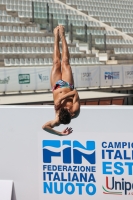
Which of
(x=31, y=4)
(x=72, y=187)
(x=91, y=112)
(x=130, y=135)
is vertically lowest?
(x=72, y=187)

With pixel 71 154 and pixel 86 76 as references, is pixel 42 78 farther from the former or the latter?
pixel 71 154

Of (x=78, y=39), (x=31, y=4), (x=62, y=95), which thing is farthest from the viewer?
(x=31, y=4)

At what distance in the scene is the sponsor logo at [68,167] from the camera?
5.01 m

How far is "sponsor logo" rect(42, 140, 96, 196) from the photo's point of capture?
501 cm

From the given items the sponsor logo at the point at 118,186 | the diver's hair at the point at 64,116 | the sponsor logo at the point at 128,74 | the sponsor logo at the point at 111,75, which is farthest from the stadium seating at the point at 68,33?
the sponsor logo at the point at 118,186

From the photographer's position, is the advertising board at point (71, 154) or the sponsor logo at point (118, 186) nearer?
the advertising board at point (71, 154)

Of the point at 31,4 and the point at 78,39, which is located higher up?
the point at 31,4

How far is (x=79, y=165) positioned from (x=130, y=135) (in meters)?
0.79

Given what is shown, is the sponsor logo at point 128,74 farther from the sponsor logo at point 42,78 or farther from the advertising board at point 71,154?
the advertising board at point 71,154

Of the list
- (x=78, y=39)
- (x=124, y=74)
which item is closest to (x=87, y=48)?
(x=78, y=39)

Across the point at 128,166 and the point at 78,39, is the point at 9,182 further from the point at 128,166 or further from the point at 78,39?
the point at 78,39

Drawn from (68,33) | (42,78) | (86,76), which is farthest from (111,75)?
(68,33)

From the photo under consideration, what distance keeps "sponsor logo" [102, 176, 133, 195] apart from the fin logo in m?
0.35

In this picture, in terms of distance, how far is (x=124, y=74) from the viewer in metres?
18.1
